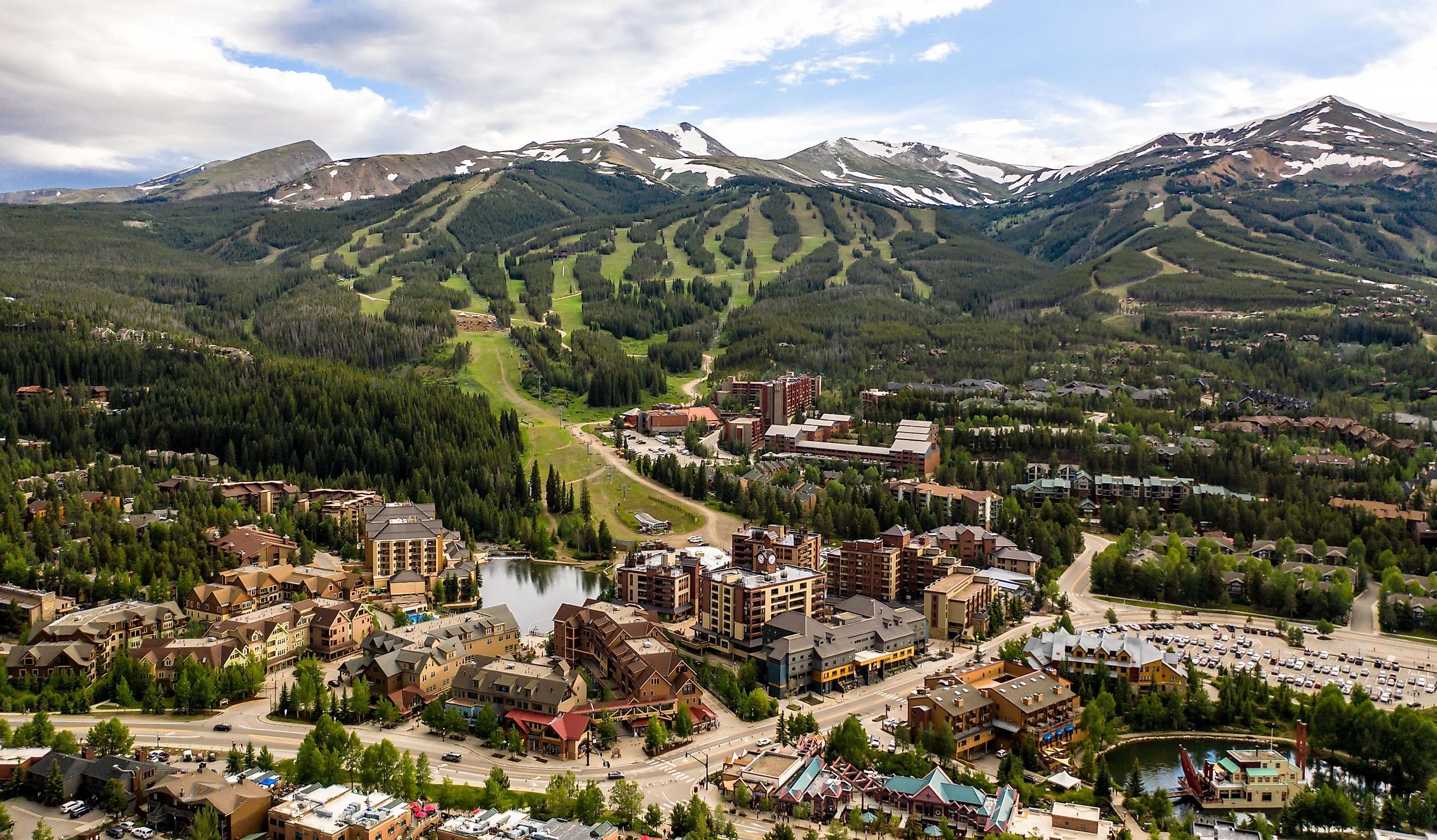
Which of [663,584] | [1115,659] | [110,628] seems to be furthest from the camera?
[663,584]

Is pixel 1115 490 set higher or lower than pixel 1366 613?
higher

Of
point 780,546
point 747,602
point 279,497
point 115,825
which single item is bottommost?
point 115,825

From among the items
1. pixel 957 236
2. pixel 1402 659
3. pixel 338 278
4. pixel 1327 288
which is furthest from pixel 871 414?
pixel 957 236

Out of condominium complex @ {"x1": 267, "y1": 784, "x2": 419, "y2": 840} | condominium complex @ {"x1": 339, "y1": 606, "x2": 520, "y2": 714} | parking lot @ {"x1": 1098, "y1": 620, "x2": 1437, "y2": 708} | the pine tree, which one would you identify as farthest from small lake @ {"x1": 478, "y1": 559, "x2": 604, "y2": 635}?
parking lot @ {"x1": 1098, "y1": 620, "x2": 1437, "y2": 708}

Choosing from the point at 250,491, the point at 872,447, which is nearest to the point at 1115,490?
the point at 872,447

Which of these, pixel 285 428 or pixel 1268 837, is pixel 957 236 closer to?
pixel 285 428

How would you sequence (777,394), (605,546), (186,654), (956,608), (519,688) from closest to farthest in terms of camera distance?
(519,688) → (186,654) → (956,608) → (605,546) → (777,394)

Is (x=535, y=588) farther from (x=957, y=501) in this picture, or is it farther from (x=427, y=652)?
(x=957, y=501)
